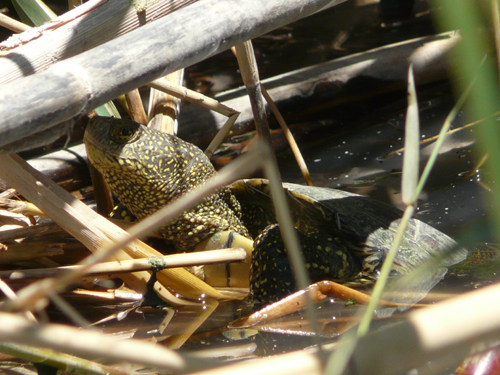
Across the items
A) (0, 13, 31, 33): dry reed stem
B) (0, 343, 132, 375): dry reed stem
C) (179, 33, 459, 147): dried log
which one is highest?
(179, 33, 459, 147): dried log

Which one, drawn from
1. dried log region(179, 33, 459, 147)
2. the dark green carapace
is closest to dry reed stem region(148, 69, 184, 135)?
the dark green carapace

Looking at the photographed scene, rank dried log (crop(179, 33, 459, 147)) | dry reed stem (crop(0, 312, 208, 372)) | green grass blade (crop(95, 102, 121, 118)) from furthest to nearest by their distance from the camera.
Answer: dried log (crop(179, 33, 459, 147)) < green grass blade (crop(95, 102, 121, 118)) < dry reed stem (crop(0, 312, 208, 372))

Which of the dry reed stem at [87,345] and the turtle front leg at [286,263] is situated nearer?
the dry reed stem at [87,345]

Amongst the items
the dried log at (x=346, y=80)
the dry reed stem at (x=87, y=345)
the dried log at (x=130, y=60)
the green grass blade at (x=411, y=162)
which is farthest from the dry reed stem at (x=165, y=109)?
the dry reed stem at (x=87, y=345)

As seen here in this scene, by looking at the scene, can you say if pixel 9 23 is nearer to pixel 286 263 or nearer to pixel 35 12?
pixel 35 12

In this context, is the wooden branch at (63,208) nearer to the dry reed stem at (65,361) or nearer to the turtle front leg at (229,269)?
the turtle front leg at (229,269)

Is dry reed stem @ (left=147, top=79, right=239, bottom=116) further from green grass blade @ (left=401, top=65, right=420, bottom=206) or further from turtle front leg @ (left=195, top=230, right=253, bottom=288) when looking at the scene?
green grass blade @ (left=401, top=65, right=420, bottom=206)

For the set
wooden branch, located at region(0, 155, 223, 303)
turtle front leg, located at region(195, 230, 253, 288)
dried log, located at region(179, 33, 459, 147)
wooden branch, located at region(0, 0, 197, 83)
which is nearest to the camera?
wooden branch, located at region(0, 0, 197, 83)

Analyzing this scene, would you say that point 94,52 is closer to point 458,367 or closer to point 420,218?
point 458,367
